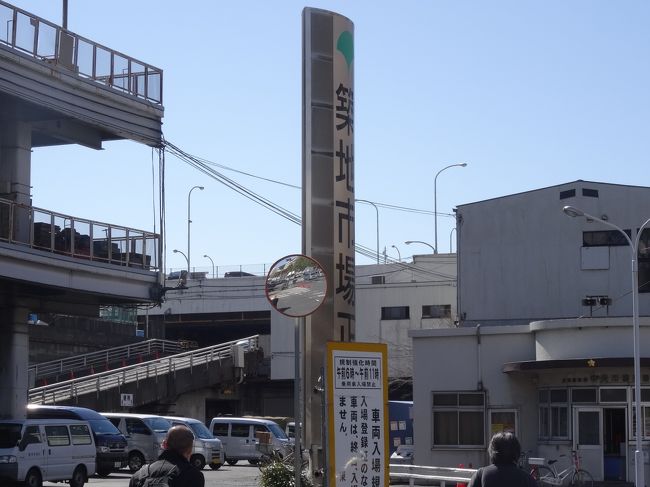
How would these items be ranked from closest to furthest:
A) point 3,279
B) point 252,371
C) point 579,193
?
point 3,279 → point 579,193 → point 252,371

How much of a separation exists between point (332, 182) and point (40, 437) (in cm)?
1043

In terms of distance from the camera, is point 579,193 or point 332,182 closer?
point 332,182

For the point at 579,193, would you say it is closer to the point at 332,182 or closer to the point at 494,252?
the point at 494,252

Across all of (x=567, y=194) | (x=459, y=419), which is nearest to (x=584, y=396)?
(x=459, y=419)

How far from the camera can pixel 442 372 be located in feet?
115

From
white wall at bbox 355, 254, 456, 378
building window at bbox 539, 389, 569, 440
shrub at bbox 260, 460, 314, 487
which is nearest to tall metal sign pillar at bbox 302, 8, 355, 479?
shrub at bbox 260, 460, 314, 487

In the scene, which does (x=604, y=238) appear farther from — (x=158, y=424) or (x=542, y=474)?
Answer: (x=158, y=424)

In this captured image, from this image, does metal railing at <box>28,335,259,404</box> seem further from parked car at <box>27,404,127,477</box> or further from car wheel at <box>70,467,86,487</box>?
car wheel at <box>70,467,86,487</box>

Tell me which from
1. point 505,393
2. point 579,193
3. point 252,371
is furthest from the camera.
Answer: point 252,371

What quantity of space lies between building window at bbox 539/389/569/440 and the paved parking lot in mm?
8923

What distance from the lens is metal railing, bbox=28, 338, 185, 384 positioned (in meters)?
57.2

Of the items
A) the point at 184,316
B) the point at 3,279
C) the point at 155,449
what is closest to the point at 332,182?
the point at 3,279

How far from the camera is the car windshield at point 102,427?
107 feet

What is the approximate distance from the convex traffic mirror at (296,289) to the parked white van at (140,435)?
967 inches
